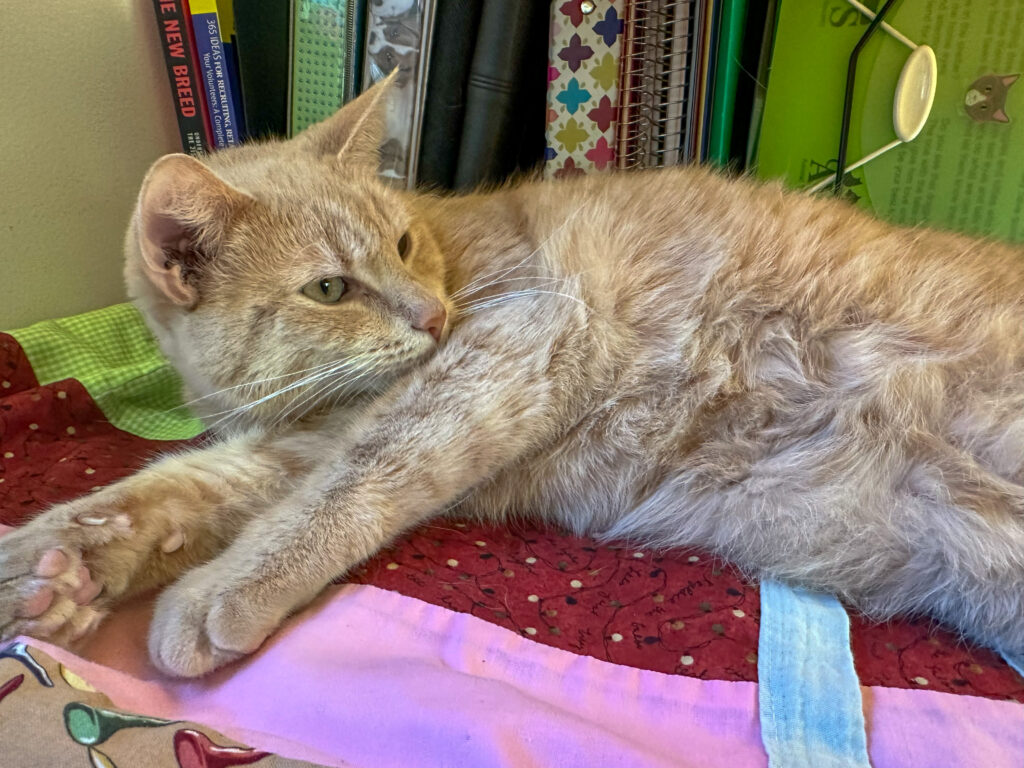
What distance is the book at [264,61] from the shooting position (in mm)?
1728

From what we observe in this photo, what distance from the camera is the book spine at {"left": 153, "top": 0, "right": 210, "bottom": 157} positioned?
5.41ft

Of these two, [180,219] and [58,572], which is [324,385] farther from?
[58,572]

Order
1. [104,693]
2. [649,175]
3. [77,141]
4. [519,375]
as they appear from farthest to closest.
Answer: [77,141]
[649,175]
[519,375]
[104,693]

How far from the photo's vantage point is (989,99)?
139 cm

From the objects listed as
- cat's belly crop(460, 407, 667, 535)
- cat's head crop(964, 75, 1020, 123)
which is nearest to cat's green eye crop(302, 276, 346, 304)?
cat's belly crop(460, 407, 667, 535)

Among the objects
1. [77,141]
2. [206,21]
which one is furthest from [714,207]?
[77,141]

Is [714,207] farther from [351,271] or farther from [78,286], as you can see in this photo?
[78,286]

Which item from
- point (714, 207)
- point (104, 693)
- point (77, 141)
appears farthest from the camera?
point (77, 141)

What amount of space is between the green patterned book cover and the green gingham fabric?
0.64 m

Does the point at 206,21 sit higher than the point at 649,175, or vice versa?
the point at 206,21

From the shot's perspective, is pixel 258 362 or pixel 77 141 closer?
pixel 258 362

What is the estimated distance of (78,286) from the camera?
1.66 meters

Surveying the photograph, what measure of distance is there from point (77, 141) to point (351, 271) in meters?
Answer: 1.00

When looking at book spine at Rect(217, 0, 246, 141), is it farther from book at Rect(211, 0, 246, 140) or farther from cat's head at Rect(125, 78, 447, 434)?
cat's head at Rect(125, 78, 447, 434)
